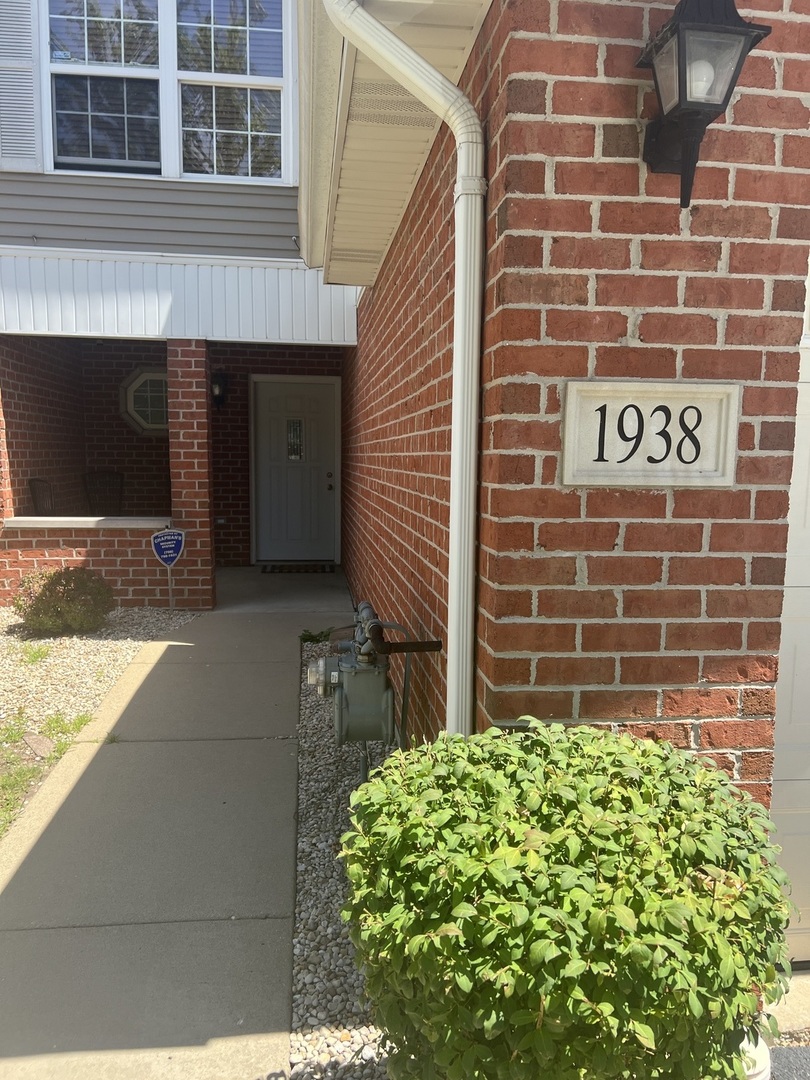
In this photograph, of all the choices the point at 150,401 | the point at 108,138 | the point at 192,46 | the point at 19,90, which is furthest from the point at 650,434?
the point at 150,401

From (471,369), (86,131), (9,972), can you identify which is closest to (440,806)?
(471,369)

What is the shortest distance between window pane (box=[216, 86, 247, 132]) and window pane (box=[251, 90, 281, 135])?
9 centimetres

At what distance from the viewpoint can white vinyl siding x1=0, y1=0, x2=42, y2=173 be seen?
6691mm

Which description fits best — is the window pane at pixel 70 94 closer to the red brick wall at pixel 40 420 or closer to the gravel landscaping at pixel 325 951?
the red brick wall at pixel 40 420

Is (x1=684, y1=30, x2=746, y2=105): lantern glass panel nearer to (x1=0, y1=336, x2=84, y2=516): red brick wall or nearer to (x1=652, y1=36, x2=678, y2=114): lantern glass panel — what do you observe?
(x1=652, y1=36, x2=678, y2=114): lantern glass panel

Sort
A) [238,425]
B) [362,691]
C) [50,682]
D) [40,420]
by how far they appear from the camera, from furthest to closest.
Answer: [238,425], [40,420], [50,682], [362,691]

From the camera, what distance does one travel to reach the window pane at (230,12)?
272 inches

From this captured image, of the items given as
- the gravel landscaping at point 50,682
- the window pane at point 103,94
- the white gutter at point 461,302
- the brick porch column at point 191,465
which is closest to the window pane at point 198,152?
the window pane at point 103,94

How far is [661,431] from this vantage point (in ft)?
6.84

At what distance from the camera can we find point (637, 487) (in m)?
2.11

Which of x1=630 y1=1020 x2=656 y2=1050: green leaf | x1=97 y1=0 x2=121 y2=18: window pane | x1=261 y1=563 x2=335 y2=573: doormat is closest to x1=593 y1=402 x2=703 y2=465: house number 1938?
x1=630 y1=1020 x2=656 y2=1050: green leaf

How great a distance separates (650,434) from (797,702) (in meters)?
1.05

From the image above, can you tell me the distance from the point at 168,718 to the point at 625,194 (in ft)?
12.5

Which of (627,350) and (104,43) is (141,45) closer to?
(104,43)
